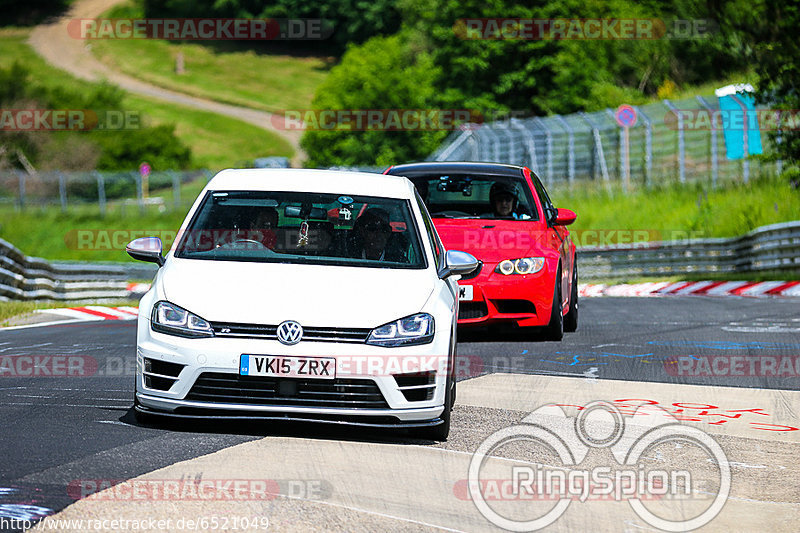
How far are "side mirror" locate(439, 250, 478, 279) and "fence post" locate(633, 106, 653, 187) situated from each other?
25.4 metres

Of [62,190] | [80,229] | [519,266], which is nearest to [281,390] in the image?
[519,266]

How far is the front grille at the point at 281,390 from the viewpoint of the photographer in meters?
7.03

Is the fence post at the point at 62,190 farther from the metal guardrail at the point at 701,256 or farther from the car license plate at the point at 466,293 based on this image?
the car license plate at the point at 466,293

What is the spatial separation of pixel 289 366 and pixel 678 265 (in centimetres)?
2026

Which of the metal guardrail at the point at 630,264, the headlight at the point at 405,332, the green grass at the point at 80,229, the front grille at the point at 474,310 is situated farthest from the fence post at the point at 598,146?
the headlight at the point at 405,332

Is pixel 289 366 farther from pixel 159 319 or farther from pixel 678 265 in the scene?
pixel 678 265

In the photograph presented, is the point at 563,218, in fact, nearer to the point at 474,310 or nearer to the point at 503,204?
the point at 503,204

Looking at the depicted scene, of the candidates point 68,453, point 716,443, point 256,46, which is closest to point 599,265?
point 716,443

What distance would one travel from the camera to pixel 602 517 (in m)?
5.79

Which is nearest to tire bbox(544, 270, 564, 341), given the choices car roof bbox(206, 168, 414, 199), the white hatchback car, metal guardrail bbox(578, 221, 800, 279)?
car roof bbox(206, 168, 414, 199)

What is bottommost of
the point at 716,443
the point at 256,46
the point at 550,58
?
the point at 716,443

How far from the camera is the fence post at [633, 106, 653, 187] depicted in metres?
33.3

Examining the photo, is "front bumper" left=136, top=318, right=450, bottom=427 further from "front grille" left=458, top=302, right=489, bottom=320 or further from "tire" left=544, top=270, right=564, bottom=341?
"tire" left=544, top=270, right=564, bottom=341

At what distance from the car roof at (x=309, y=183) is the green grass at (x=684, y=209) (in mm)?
19369
